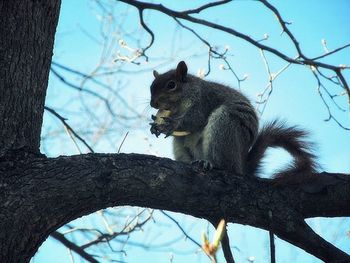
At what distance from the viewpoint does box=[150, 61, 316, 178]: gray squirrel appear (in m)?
3.69

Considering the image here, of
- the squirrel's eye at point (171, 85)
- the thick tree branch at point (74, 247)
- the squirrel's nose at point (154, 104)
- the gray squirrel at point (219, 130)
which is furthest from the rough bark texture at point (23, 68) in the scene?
the squirrel's eye at point (171, 85)

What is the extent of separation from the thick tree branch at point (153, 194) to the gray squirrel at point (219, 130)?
362 millimetres

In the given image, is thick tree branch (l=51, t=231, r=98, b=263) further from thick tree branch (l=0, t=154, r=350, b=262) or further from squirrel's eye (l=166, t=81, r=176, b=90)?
squirrel's eye (l=166, t=81, r=176, b=90)

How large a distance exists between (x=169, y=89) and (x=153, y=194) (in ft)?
7.00

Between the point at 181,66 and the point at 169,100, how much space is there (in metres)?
0.36

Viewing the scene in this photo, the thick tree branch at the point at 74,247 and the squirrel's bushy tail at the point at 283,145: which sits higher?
the squirrel's bushy tail at the point at 283,145

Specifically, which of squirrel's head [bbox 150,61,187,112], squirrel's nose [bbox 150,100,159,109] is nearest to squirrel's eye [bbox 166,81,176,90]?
squirrel's head [bbox 150,61,187,112]

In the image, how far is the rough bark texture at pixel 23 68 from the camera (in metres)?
2.67

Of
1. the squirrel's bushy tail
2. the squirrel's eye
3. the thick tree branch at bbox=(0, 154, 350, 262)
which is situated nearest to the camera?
the thick tree branch at bbox=(0, 154, 350, 262)

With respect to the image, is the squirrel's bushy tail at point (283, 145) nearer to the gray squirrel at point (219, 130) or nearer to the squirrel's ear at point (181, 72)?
the gray squirrel at point (219, 130)

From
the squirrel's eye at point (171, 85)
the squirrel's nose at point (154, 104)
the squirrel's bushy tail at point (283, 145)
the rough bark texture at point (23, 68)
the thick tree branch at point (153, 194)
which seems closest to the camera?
the thick tree branch at point (153, 194)

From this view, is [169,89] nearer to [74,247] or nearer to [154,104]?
[154,104]

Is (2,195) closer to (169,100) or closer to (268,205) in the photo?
(268,205)

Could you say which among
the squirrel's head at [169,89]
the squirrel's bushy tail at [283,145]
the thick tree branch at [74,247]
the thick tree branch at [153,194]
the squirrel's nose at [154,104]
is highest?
the squirrel's head at [169,89]
